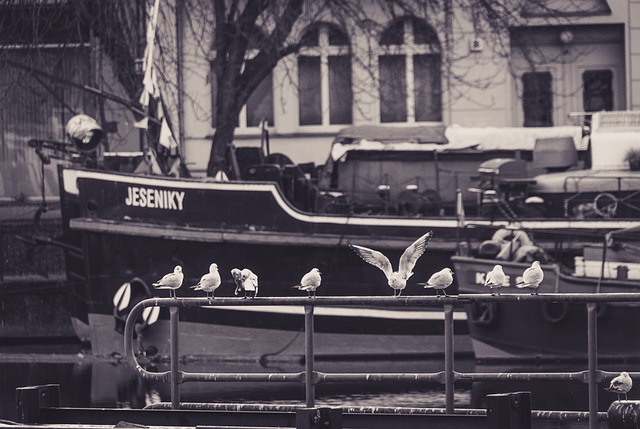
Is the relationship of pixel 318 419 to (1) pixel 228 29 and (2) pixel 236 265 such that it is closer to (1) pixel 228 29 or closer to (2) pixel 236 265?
(2) pixel 236 265

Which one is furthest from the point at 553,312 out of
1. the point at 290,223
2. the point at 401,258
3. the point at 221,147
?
the point at 401,258

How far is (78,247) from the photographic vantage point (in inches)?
868

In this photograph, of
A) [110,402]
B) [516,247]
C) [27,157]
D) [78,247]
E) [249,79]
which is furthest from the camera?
[27,157]

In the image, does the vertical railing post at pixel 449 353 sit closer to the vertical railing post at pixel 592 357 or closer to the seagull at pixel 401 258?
the vertical railing post at pixel 592 357

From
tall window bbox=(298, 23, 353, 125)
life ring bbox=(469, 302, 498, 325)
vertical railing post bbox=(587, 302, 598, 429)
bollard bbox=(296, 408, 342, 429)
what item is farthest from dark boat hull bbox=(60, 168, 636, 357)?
bollard bbox=(296, 408, 342, 429)

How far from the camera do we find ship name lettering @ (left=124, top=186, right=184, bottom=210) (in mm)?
20922

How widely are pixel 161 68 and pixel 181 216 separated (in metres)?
3.37

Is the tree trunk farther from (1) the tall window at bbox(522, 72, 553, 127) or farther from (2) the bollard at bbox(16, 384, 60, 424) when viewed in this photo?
(2) the bollard at bbox(16, 384, 60, 424)

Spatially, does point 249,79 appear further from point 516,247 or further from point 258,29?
point 516,247

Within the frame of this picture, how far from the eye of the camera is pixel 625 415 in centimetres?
842

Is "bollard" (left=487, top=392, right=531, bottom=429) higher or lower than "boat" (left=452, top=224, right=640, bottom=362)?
higher

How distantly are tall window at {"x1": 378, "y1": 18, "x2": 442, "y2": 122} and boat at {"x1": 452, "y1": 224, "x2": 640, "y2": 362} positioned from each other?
5315 millimetres

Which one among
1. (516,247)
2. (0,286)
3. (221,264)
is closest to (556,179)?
(516,247)

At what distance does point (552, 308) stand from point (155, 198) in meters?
4.81
